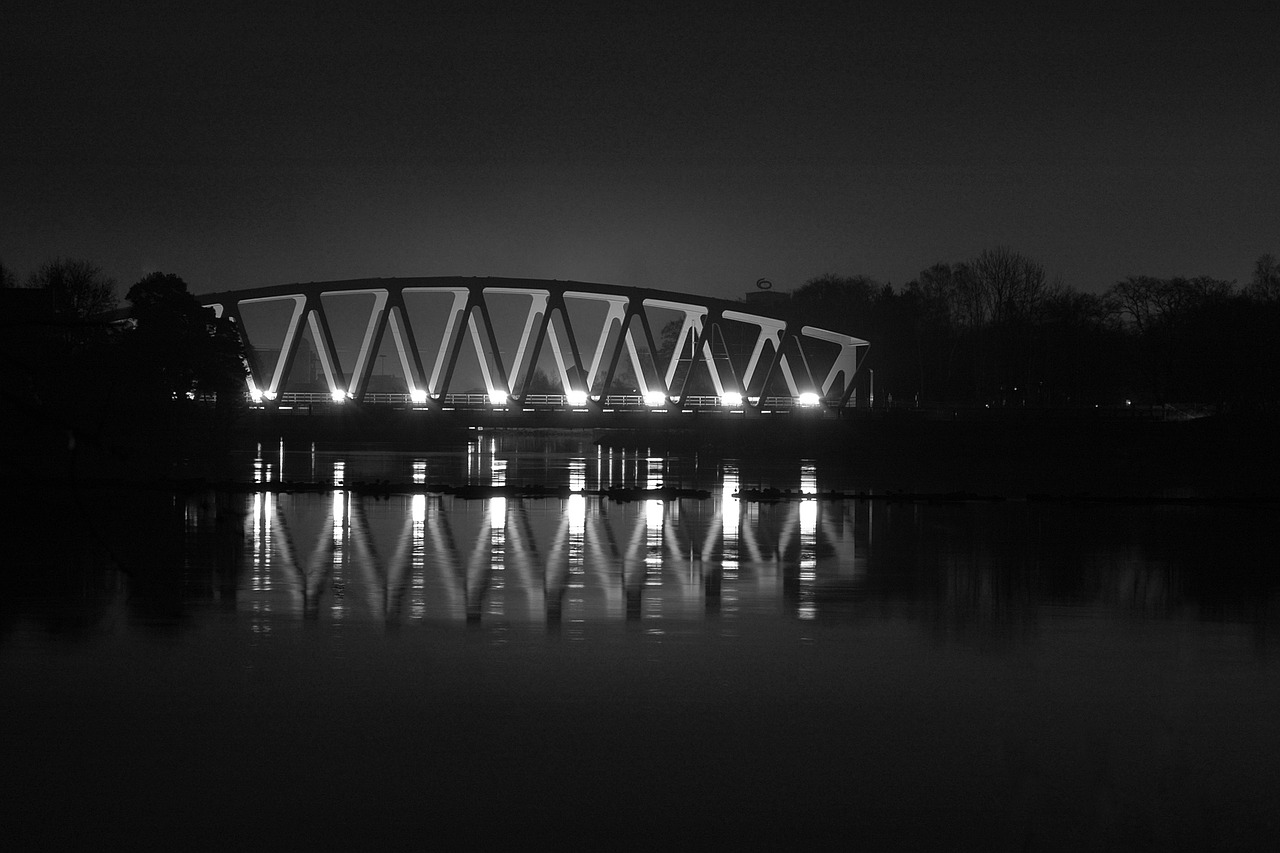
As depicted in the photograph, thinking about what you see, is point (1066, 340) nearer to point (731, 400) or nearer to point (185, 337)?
point (731, 400)

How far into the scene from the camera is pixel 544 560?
2302 cm

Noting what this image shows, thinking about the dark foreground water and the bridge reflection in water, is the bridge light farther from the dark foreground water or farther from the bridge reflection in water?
the dark foreground water

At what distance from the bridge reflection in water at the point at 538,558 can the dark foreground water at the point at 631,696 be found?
14 centimetres

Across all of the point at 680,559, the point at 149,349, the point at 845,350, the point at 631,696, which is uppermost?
the point at 845,350

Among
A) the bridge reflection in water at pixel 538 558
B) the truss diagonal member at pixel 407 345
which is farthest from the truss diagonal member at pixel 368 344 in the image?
the bridge reflection in water at pixel 538 558

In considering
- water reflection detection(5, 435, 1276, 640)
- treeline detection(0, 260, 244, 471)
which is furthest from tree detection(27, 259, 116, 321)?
water reflection detection(5, 435, 1276, 640)

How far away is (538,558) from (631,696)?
10.8 metres

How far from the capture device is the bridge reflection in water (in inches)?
706

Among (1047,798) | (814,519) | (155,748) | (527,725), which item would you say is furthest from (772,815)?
(814,519)

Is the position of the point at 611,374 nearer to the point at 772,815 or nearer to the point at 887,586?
the point at 887,586

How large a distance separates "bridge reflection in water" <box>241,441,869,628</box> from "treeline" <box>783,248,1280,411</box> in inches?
2196

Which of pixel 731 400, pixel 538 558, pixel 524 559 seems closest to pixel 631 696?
pixel 524 559

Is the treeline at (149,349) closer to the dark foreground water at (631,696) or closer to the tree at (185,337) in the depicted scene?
the tree at (185,337)

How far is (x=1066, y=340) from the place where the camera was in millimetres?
95438
